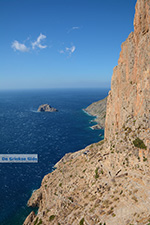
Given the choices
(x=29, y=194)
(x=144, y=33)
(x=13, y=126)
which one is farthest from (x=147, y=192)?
(x=13, y=126)

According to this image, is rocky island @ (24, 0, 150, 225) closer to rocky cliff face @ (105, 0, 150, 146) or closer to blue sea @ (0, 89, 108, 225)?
rocky cliff face @ (105, 0, 150, 146)

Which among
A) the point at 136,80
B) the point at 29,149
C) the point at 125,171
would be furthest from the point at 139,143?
the point at 29,149

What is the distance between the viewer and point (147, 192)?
900 inches

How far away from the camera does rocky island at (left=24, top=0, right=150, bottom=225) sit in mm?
23719

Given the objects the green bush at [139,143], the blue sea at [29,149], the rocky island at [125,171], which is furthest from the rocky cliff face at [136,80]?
the blue sea at [29,149]

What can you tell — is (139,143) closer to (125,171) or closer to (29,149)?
(125,171)

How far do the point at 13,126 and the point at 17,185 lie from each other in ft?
289

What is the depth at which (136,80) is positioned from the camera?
35.5 meters

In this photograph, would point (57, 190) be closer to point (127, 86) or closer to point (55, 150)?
point (127, 86)

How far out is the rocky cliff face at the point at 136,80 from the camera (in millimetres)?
30484

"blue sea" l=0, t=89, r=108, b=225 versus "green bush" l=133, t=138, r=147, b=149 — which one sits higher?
"green bush" l=133, t=138, r=147, b=149

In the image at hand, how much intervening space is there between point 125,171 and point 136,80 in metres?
19.4

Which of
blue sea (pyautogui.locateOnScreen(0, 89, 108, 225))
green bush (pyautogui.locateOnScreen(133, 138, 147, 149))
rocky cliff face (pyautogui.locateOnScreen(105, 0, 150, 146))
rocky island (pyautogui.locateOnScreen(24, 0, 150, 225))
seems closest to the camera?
rocky island (pyautogui.locateOnScreen(24, 0, 150, 225))

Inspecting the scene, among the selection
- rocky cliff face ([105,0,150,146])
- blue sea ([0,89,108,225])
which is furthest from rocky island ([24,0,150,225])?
blue sea ([0,89,108,225])
